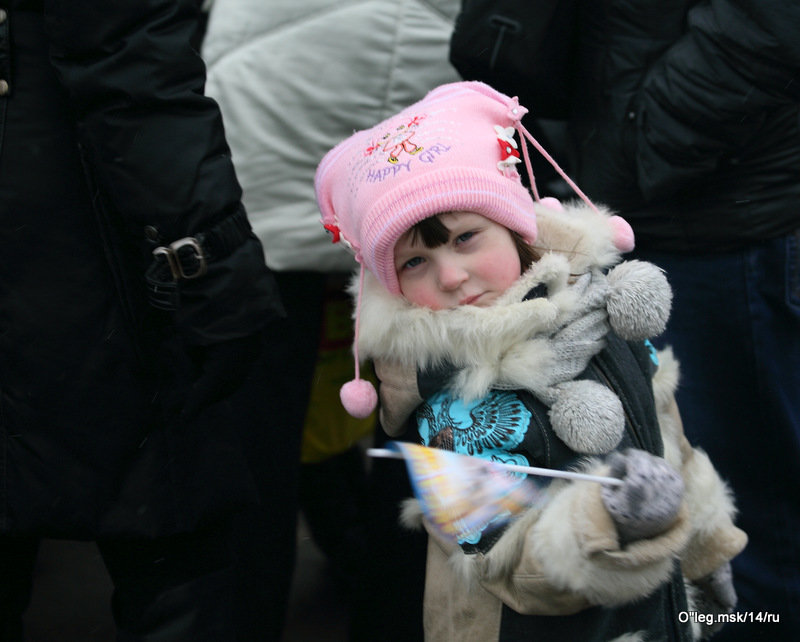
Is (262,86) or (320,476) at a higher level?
(262,86)

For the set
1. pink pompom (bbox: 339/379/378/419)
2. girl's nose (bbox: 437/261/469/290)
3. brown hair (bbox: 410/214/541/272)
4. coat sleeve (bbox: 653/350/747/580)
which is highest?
brown hair (bbox: 410/214/541/272)

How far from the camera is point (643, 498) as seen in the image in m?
1.33

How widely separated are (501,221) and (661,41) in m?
0.64

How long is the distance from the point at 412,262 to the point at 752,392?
965mm

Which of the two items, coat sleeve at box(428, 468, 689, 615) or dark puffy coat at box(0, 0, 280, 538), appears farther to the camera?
dark puffy coat at box(0, 0, 280, 538)

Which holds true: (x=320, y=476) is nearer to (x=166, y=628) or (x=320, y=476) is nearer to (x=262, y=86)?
(x=166, y=628)

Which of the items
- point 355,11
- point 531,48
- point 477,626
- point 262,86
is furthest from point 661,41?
point 477,626

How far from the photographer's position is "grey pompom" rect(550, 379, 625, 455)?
1475 mm

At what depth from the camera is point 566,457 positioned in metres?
1.53

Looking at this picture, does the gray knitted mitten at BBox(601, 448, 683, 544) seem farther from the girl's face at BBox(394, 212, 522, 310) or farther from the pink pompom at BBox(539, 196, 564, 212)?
the pink pompom at BBox(539, 196, 564, 212)

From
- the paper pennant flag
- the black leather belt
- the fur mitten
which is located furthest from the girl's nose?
the fur mitten

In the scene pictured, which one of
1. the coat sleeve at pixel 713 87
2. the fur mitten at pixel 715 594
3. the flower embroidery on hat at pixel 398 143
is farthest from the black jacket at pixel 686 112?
the fur mitten at pixel 715 594

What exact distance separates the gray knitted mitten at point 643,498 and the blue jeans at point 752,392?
802mm

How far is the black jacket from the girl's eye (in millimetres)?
627
